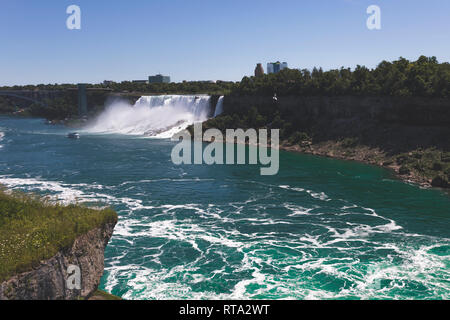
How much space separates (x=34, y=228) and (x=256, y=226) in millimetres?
20631

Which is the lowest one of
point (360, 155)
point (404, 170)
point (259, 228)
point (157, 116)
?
point (259, 228)

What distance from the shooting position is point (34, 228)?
18.7 m

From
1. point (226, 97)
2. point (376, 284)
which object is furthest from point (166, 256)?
point (226, 97)

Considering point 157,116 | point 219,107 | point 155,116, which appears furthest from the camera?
point 155,116

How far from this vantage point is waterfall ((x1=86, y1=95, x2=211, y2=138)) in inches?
4028

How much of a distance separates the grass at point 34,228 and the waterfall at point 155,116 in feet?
244

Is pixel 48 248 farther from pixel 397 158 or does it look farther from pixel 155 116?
pixel 155 116

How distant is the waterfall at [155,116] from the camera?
336ft

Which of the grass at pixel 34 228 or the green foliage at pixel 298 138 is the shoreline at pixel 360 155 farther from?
the grass at pixel 34 228

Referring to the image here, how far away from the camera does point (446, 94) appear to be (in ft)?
214

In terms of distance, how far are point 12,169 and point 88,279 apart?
151 feet

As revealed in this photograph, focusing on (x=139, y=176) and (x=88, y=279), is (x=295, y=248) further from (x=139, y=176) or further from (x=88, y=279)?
(x=139, y=176)

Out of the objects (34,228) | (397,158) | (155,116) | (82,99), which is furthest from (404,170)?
(82,99)

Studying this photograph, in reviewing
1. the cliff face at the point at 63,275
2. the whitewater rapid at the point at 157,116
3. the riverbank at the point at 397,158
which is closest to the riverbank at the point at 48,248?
the cliff face at the point at 63,275
